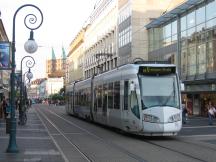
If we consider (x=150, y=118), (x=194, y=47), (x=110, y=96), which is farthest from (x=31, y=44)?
(x=194, y=47)

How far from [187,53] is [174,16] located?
19.3ft

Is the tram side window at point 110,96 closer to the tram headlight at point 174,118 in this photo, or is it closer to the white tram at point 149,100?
the white tram at point 149,100

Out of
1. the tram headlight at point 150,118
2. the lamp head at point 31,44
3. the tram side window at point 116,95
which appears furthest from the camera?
the tram side window at point 116,95

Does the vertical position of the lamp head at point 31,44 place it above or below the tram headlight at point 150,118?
above

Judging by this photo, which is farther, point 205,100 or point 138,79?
point 205,100

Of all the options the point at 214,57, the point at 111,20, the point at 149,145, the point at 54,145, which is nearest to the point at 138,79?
the point at 149,145

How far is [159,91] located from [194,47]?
100 ft

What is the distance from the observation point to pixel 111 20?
95875mm

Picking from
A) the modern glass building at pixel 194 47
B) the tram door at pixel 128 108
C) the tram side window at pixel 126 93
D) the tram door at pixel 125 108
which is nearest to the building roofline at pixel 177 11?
the modern glass building at pixel 194 47

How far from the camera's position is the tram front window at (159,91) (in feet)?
84.3

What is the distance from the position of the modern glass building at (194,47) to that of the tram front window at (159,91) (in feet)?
78.9

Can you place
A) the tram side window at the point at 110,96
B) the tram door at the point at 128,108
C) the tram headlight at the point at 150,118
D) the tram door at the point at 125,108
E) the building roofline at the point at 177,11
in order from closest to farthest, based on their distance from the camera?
1. the tram headlight at the point at 150,118
2. the tram door at the point at 128,108
3. the tram door at the point at 125,108
4. the tram side window at the point at 110,96
5. the building roofline at the point at 177,11

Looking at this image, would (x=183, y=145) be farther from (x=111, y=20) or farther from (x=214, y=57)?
(x=111, y=20)

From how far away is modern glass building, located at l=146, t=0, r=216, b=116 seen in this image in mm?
51188
